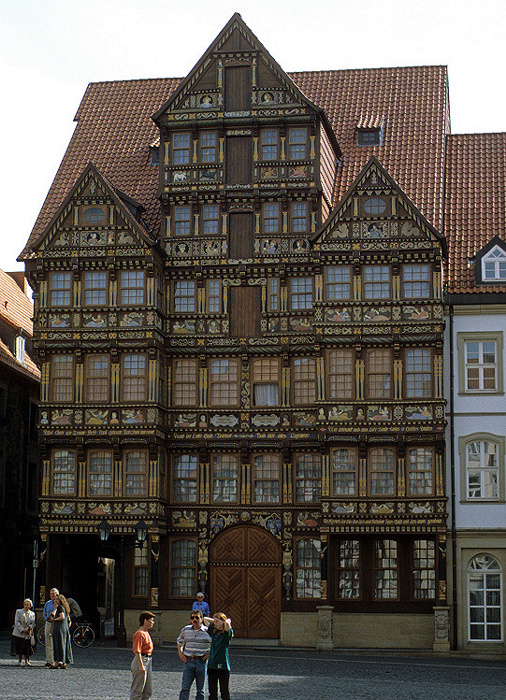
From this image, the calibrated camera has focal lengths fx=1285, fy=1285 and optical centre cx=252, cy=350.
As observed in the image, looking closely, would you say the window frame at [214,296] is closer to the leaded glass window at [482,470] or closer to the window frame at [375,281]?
the window frame at [375,281]

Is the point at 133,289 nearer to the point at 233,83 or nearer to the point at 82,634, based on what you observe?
the point at 233,83

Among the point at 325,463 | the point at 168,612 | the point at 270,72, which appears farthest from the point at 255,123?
the point at 168,612

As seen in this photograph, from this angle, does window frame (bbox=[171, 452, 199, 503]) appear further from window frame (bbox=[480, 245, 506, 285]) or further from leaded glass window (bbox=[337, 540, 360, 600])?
window frame (bbox=[480, 245, 506, 285])

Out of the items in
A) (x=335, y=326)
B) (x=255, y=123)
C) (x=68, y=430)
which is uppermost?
(x=255, y=123)

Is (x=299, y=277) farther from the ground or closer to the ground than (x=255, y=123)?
closer to the ground

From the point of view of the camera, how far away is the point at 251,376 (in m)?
45.3

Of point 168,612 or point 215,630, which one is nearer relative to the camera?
point 215,630

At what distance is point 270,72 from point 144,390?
1251 centimetres

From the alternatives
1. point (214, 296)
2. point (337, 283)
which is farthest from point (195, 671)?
point (214, 296)

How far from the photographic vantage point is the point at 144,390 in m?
44.5

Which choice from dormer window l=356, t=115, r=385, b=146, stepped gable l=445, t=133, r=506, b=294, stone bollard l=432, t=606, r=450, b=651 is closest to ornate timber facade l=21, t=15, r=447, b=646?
stone bollard l=432, t=606, r=450, b=651

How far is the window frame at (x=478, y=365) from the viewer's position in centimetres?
4400

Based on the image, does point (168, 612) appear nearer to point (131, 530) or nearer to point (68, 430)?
point (131, 530)

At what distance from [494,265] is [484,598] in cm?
1155
